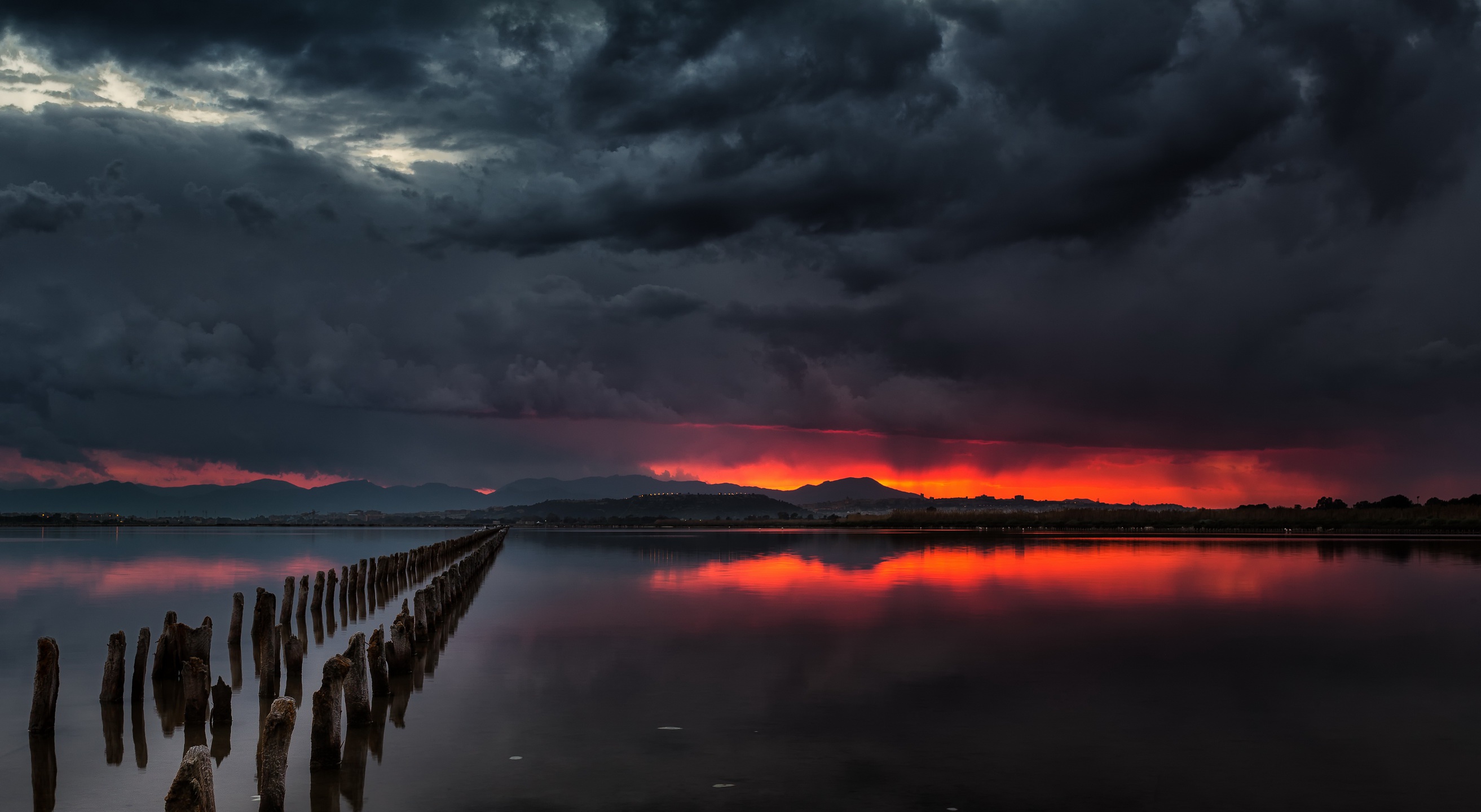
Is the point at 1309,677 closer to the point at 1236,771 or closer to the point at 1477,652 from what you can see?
the point at 1477,652

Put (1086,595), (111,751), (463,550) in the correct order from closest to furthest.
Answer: (111,751), (1086,595), (463,550)

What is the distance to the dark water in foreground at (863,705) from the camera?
9664 mm

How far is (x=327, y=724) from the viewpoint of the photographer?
10250mm

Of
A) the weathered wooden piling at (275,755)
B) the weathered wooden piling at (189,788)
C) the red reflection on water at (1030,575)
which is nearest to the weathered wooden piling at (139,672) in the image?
the weathered wooden piling at (275,755)

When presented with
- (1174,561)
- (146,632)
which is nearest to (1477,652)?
(146,632)

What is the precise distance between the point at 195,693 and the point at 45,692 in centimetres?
177

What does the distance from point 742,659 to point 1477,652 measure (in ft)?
42.6

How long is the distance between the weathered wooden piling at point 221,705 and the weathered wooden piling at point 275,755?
4.79 m

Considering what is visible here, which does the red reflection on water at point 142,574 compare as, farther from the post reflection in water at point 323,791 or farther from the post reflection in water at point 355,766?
the post reflection in water at point 323,791

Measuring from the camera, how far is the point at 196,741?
12000mm

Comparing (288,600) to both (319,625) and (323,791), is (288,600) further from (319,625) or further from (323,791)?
(323,791)

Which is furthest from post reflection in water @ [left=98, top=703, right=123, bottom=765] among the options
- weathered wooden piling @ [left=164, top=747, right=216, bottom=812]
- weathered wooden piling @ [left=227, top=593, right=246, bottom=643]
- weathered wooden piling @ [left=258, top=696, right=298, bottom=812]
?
weathered wooden piling @ [left=227, top=593, right=246, bottom=643]

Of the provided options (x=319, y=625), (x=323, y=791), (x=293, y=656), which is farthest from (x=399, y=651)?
(x=319, y=625)

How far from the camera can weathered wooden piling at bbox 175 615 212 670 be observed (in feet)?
51.3
